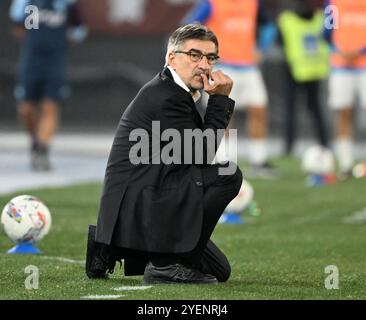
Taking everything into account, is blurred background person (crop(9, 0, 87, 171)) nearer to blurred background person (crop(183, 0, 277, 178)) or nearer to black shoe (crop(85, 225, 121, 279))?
blurred background person (crop(183, 0, 277, 178))

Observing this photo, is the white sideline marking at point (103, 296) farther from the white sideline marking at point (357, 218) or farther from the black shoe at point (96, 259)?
the white sideline marking at point (357, 218)

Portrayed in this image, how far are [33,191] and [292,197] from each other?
2.59m

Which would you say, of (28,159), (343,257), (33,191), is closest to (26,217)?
(343,257)

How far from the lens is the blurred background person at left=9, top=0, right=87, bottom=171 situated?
1513 centimetres

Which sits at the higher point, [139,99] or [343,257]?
[139,99]

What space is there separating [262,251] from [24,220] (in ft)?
5.65

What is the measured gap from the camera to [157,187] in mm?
6938

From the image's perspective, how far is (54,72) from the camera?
50.4 feet

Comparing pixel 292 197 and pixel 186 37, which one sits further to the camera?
pixel 292 197

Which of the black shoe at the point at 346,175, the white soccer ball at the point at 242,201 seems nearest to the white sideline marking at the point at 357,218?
the white soccer ball at the point at 242,201

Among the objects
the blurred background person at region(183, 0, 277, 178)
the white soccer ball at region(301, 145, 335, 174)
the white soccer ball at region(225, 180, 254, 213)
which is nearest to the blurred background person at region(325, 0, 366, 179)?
the white soccer ball at region(301, 145, 335, 174)

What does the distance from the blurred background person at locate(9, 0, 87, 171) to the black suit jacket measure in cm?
809

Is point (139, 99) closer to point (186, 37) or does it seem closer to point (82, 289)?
point (186, 37)
